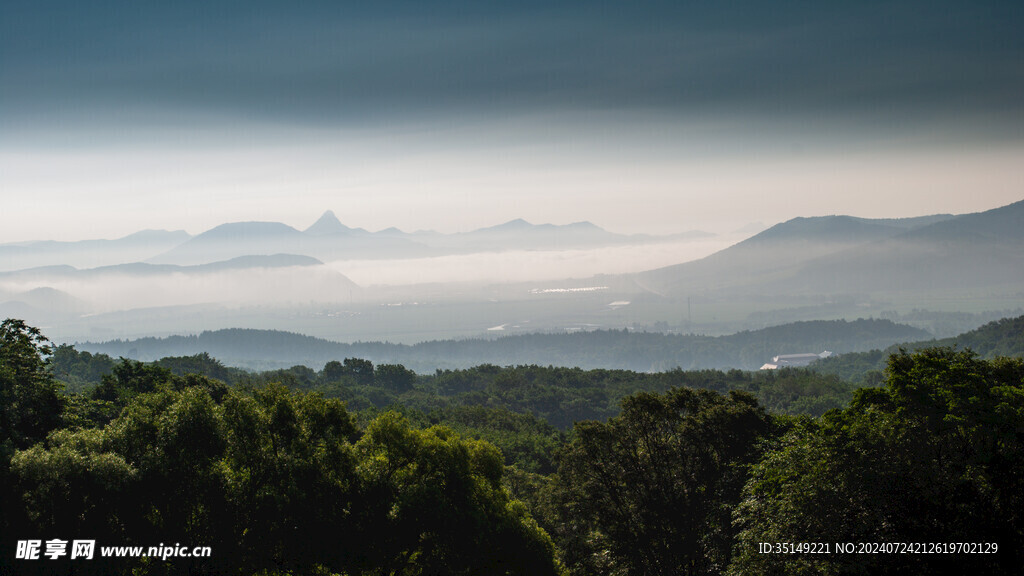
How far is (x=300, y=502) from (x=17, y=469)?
225 inches

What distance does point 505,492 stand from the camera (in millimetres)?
17688

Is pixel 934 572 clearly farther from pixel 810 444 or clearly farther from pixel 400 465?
pixel 400 465

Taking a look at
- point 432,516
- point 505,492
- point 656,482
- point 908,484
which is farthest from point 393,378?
point 908,484


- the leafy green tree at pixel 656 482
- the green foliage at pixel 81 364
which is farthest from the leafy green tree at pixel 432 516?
the green foliage at pixel 81 364

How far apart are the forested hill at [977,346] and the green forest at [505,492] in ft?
388

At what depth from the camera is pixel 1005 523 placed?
488 inches

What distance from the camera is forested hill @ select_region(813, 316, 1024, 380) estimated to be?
13750cm

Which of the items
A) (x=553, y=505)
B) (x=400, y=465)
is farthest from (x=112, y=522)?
(x=553, y=505)

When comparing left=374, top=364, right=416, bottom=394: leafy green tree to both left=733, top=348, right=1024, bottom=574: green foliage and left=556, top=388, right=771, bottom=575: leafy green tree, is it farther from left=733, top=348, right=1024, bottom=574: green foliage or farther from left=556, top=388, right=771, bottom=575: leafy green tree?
left=733, top=348, right=1024, bottom=574: green foliage

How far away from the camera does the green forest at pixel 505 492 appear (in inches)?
522

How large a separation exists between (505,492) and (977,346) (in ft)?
555

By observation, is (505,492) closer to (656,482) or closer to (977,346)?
(656,482)

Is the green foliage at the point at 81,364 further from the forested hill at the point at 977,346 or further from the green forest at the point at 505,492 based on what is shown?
the forested hill at the point at 977,346

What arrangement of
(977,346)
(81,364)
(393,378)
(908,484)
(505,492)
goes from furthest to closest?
(977,346), (393,378), (81,364), (505,492), (908,484)
